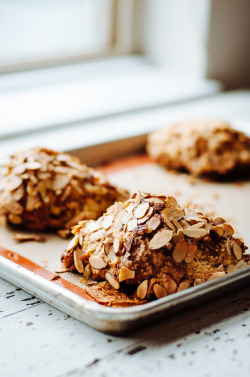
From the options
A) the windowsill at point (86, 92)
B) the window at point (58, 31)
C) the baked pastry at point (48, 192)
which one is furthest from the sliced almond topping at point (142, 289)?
the window at point (58, 31)

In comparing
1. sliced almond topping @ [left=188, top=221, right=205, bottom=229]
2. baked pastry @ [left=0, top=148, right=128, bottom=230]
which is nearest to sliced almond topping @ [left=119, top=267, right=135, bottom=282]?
sliced almond topping @ [left=188, top=221, right=205, bottom=229]

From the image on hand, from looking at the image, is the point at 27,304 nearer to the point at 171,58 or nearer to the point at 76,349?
the point at 76,349

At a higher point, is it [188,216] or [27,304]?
[188,216]

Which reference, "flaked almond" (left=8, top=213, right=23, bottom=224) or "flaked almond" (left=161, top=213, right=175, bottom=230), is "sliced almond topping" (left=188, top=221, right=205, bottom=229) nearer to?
"flaked almond" (left=161, top=213, right=175, bottom=230)

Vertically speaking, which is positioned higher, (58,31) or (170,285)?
(58,31)

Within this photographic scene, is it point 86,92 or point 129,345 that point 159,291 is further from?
point 86,92

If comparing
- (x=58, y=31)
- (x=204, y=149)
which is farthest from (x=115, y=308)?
(x=58, y=31)

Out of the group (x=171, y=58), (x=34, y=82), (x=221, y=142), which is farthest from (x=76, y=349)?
(x=171, y=58)
